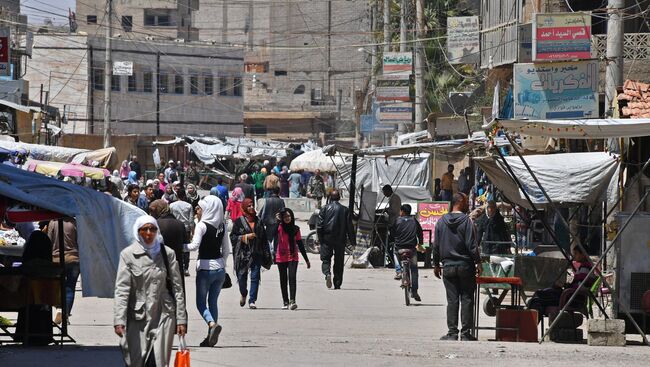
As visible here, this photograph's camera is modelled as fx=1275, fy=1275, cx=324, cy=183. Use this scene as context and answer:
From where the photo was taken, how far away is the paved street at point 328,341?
40.2ft

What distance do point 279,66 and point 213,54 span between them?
19827 millimetres

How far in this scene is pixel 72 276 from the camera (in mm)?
15148

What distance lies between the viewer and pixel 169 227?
1344cm

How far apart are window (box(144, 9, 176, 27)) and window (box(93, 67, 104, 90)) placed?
61.7 ft

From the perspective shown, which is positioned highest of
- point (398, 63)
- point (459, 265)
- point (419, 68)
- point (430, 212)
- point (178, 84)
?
point (178, 84)

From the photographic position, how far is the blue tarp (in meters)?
11.3

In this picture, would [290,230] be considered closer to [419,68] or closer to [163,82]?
[419,68]

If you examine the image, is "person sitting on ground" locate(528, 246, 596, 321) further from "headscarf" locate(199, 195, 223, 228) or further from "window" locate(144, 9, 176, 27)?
"window" locate(144, 9, 176, 27)

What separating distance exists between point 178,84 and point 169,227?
65114 millimetres

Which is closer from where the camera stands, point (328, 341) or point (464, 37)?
point (328, 341)

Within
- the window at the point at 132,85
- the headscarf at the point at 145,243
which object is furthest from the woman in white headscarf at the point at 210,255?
the window at the point at 132,85

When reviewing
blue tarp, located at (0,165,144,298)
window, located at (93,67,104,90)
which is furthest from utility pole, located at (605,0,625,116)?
window, located at (93,67,104,90)

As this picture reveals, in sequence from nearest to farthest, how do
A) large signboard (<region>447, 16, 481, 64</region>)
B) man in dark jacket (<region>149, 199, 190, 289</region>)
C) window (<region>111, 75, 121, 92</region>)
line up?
man in dark jacket (<region>149, 199, 190, 289</region>) < large signboard (<region>447, 16, 481, 64</region>) < window (<region>111, 75, 121, 92</region>)

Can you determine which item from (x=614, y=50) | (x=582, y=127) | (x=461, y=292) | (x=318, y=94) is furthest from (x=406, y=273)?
(x=318, y=94)
